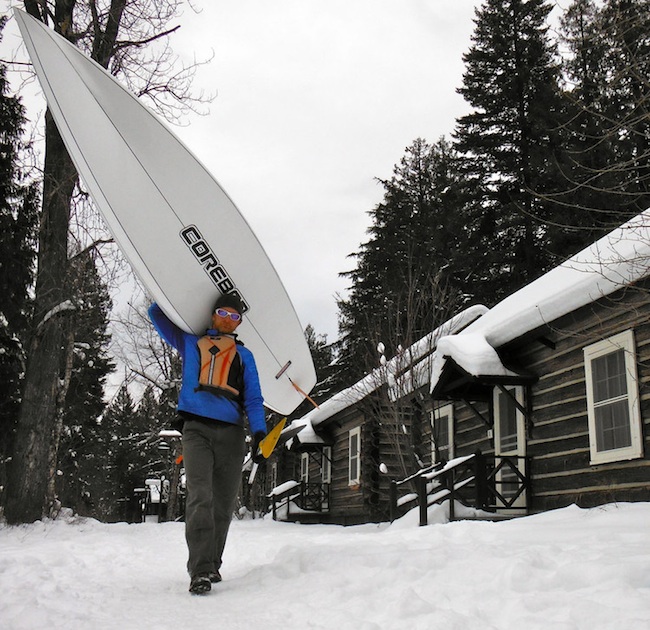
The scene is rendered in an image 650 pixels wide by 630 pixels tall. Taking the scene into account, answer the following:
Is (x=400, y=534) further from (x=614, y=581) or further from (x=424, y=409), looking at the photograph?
(x=424, y=409)

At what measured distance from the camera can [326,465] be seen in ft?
69.9

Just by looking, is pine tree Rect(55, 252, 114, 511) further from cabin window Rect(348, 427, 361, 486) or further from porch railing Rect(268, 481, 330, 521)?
cabin window Rect(348, 427, 361, 486)

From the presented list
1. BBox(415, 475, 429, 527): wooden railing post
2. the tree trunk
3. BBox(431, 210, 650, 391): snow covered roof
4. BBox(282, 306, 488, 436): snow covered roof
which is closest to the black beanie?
BBox(431, 210, 650, 391): snow covered roof

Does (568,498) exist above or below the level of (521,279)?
below

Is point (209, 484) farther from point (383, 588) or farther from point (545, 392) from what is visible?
point (545, 392)

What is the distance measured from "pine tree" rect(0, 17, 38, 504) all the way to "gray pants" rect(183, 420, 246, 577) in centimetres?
821

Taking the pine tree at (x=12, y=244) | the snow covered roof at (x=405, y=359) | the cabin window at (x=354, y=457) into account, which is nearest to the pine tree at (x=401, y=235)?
the cabin window at (x=354, y=457)

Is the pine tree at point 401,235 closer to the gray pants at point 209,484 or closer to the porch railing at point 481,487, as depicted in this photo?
the porch railing at point 481,487

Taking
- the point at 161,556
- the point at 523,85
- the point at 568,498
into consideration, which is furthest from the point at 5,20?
the point at 523,85

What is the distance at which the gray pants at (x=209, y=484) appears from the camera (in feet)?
13.2

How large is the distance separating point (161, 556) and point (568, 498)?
5085 mm

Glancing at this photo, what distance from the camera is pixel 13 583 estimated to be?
3.77 metres

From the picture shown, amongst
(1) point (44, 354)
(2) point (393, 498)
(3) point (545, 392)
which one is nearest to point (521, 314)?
(3) point (545, 392)

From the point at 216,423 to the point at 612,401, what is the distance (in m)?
5.33
